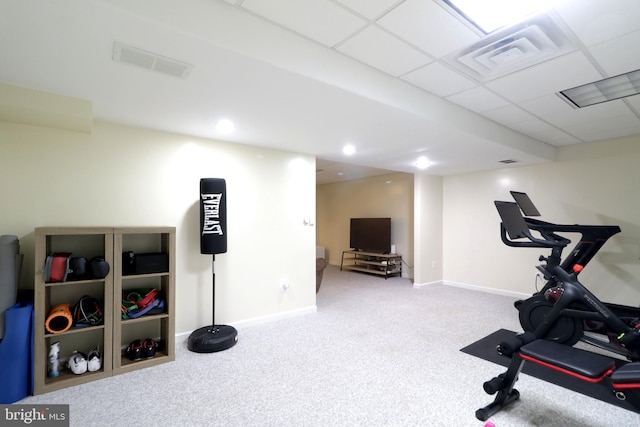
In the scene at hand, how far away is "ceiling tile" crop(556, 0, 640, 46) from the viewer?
5.23ft

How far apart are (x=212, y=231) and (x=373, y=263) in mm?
4644

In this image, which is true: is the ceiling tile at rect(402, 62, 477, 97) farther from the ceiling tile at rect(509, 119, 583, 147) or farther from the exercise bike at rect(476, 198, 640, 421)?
the ceiling tile at rect(509, 119, 583, 147)

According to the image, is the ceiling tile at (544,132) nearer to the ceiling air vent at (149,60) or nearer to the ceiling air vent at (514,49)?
the ceiling air vent at (514,49)

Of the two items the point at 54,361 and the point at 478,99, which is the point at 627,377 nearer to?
the point at 478,99

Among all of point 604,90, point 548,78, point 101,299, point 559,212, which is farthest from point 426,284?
point 101,299

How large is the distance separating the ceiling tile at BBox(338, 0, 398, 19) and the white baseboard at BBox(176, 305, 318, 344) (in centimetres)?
335

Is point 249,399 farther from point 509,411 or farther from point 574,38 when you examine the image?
point 574,38

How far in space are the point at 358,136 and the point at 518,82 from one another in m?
1.50

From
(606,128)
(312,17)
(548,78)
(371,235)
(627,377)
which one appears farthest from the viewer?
(371,235)

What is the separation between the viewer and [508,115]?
10.7 feet

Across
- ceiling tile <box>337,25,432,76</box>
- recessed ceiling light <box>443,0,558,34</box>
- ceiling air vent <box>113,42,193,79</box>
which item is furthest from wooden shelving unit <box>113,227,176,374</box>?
recessed ceiling light <box>443,0,558,34</box>

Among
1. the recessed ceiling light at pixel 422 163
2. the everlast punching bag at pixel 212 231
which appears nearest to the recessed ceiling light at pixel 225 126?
the everlast punching bag at pixel 212 231

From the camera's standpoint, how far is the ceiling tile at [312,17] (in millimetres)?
1585

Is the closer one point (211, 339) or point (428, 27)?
point (428, 27)
